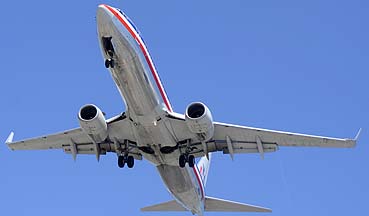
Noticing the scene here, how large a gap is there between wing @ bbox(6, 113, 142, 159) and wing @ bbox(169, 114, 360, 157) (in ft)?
10.3

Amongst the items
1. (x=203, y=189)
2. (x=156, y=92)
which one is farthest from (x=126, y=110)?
(x=203, y=189)

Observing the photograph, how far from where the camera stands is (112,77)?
36375 millimetres

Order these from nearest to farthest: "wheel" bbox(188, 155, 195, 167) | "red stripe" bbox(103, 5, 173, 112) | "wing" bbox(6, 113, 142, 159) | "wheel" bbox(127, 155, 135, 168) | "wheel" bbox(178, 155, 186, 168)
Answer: "red stripe" bbox(103, 5, 173, 112) → "wing" bbox(6, 113, 142, 159) → "wheel" bbox(178, 155, 186, 168) → "wheel" bbox(188, 155, 195, 167) → "wheel" bbox(127, 155, 135, 168)

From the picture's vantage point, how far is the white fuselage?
35.3 m

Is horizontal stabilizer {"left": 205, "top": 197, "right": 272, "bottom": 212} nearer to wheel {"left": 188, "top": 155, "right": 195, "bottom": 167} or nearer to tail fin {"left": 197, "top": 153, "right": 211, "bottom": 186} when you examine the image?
tail fin {"left": 197, "top": 153, "right": 211, "bottom": 186}

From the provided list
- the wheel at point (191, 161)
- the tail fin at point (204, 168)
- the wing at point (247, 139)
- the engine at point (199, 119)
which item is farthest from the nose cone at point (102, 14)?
the tail fin at point (204, 168)

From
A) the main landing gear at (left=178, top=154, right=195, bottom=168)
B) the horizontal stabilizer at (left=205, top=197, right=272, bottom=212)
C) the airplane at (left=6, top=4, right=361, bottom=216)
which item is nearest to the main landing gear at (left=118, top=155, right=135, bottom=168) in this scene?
the airplane at (left=6, top=4, right=361, bottom=216)

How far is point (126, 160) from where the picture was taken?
138 ft

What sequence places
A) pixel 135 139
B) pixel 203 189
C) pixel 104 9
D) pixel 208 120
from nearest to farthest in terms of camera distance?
pixel 104 9
pixel 208 120
pixel 135 139
pixel 203 189

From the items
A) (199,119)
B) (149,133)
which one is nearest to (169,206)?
(149,133)

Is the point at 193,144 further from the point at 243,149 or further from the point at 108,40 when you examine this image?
the point at 108,40

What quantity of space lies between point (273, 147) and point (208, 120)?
16.9ft

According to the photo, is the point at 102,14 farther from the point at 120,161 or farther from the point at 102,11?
the point at 120,161

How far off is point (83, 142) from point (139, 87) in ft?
29.1
